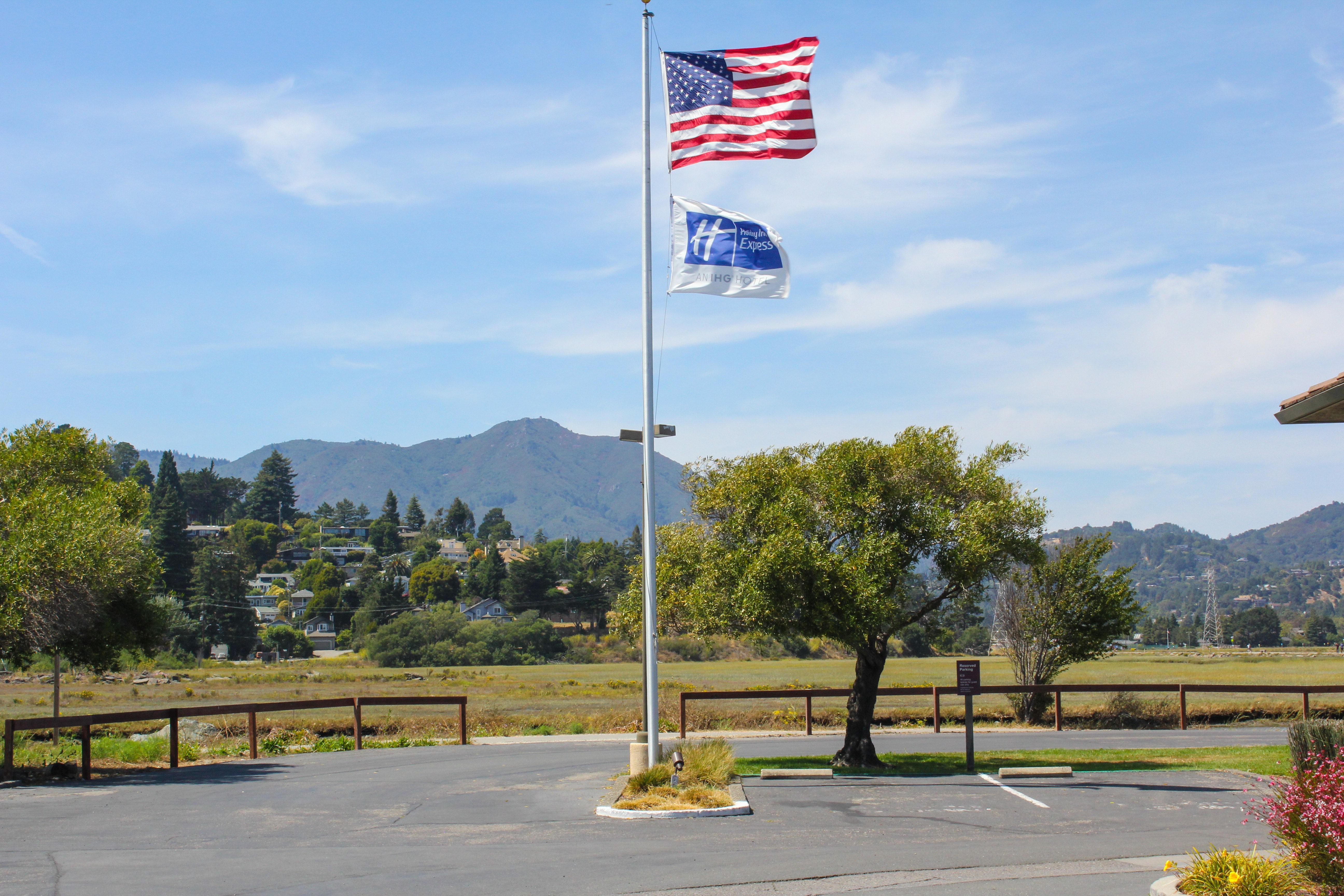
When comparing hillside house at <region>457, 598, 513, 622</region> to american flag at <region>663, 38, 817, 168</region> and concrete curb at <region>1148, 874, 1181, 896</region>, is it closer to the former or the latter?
american flag at <region>663, 38, 817, 168</region>

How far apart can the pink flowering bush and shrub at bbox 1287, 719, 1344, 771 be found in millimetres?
5099

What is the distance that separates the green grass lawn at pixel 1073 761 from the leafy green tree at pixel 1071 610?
9.73 meters

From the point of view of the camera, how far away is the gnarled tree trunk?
19.3 metres

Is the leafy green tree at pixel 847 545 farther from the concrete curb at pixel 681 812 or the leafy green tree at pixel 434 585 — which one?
the leafy green tree at pixel 434 585

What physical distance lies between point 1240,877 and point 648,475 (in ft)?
30.4

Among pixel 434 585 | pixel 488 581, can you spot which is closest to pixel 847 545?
pixel 488 581

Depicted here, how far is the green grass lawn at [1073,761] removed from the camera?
18719 mm

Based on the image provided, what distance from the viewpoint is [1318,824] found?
788 centimetres

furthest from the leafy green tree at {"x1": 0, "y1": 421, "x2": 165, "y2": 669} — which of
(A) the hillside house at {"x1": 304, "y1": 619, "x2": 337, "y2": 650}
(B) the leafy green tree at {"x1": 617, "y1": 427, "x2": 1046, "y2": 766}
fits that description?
(A) the hillside house at {"x1": 304, "y1": 619, "x2": 337, "y2": 650}

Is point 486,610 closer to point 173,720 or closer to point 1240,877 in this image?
point 173,720

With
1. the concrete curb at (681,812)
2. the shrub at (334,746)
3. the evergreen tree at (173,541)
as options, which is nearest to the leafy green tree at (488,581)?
the evergreen tree at (173,541)

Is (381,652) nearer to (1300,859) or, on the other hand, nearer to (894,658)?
(894,658)

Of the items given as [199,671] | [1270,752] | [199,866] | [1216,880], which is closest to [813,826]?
[1216,880]

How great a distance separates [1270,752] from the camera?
821 inches
